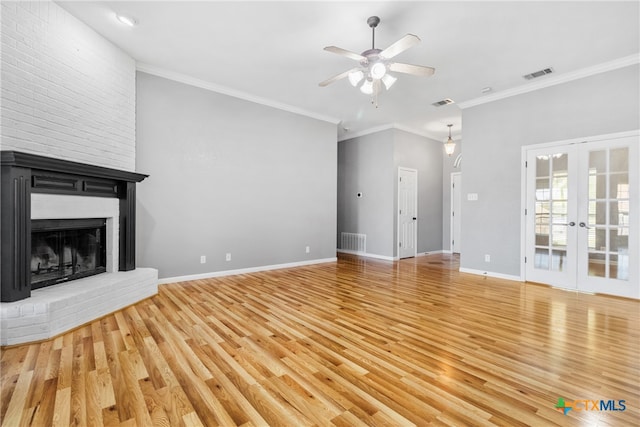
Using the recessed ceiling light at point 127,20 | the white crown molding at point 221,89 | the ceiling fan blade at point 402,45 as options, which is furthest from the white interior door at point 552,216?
the recessed ceiling light at point 127,20

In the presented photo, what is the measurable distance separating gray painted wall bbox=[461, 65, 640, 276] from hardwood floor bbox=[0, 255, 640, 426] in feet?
5.31

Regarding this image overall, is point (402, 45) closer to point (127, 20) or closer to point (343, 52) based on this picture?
point (343, 52)

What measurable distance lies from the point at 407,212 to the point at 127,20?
6.45 metres

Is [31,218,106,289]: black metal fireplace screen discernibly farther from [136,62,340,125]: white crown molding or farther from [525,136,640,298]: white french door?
[525,136,640,298]: white french door

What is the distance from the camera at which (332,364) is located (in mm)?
2178

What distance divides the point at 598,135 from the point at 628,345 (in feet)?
10.2

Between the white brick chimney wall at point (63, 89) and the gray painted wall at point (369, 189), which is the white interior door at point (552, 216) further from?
the white brick chimney wall at point (63, 89)

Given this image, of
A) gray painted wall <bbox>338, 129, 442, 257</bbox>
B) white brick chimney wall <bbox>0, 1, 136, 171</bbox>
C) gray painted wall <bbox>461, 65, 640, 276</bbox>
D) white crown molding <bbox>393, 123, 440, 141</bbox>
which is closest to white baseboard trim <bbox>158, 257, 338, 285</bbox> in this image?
gray painted wall <bbox>338, 129, 442, 257</bbox>

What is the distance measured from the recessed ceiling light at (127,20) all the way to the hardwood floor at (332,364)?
3.26m

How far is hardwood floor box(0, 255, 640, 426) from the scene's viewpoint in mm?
1648

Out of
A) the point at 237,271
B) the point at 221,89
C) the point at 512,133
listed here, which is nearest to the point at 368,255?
the point at 237,271

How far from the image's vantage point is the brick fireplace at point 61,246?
2.53 m

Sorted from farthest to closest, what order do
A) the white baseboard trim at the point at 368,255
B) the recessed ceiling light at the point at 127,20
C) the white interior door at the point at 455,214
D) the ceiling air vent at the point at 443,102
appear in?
1. the white interior door at the point at 455,214
2. the white baseboard trim at the point at 368,255
3. the ceiling air vent at the point at 443,102
4. the recessed ceiling light at the point at 127,20

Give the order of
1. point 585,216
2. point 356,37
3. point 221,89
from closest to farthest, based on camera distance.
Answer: point 356,37, point 585,216, point 221,89
